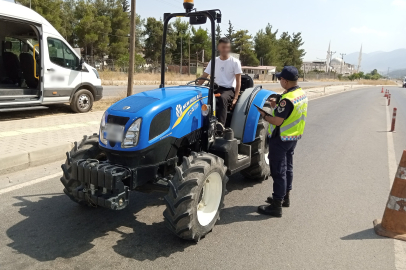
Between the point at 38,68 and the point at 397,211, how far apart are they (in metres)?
9.61

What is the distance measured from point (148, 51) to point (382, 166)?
5795 cm

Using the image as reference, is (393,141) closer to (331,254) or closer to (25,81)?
(331,254)

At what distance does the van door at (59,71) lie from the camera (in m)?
Answer: 9.86

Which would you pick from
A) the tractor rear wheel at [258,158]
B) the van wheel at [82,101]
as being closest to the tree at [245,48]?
the van wheel at [82,101]

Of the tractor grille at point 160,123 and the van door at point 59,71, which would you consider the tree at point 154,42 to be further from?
the tractor grille at point 160,123

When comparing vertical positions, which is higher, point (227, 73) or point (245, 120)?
point (227, 73)

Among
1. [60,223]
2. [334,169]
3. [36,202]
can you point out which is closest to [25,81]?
[36,202]

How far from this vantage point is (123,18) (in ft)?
164

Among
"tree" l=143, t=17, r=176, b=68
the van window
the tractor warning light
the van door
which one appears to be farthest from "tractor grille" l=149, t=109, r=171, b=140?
"tree" l=143, t=17, r=176, b=68

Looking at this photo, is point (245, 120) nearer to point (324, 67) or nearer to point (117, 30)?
point (117, 30)

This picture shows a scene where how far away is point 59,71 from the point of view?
33.3 ft

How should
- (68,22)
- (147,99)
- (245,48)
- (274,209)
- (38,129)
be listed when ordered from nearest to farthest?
(147,99) < (274,209) < (38,129) < (68,22) < (245,48)

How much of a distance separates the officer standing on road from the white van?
7714mm

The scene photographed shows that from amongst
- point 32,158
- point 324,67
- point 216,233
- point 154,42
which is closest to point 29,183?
point 32,158
